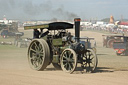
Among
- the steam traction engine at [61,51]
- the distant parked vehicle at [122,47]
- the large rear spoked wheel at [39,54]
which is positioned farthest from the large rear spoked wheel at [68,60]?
the distant parked vehicle at [122,47]

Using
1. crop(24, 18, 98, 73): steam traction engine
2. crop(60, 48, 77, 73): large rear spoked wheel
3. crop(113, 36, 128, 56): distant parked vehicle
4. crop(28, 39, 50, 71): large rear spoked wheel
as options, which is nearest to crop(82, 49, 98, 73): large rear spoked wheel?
crop(24, 18, 98, 73): steam traction engine

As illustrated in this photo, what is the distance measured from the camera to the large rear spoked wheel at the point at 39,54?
430 inches

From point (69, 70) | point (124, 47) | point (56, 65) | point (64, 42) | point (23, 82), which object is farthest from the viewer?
point (124, 47)

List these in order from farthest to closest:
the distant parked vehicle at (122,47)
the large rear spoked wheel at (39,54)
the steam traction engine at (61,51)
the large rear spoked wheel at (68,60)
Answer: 1. the distant parked vehicle at (122,47)
2. the large rear spoked wheel at (39,54)
3. the steam traction engine at (61,51)
4. the large rear spoked wheel at (68,60)

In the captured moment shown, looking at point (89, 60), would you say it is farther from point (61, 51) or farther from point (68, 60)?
point (61, 51)

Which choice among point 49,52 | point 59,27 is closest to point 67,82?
point 49,52

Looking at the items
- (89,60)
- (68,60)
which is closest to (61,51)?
(68,60)

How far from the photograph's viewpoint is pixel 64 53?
34.9 ft

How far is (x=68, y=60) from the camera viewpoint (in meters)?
10.5

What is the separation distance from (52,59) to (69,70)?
3.88 feet

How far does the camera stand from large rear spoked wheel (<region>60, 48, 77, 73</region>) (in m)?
10.2

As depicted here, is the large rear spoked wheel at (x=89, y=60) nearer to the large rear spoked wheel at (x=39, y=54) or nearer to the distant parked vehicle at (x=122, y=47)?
the large rear spoked wheel at (x=39, y=54)

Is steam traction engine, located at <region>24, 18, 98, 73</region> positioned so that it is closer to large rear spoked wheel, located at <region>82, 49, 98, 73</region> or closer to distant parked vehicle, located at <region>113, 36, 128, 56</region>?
large rear spoked wheel, located at <region>82, 49, 98, 73</region>

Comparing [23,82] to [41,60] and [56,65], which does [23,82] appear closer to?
[41,60]
